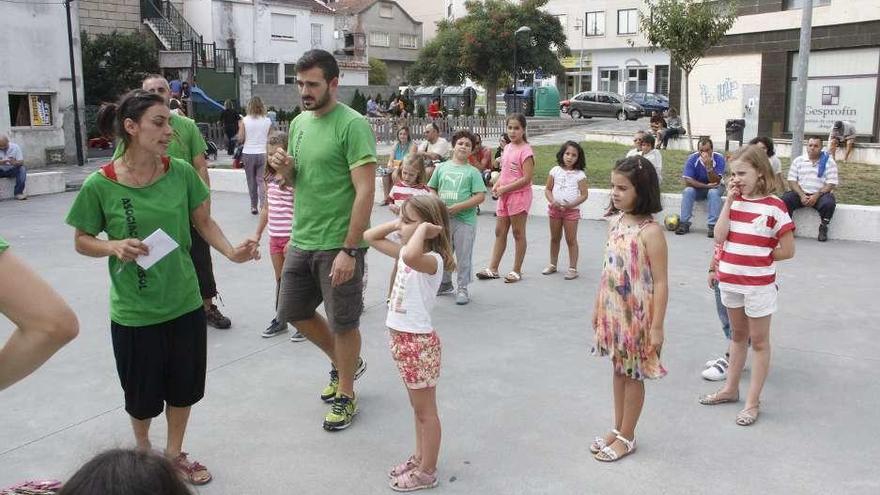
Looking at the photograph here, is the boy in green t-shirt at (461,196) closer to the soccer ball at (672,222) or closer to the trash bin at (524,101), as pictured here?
the soccer ball at (672,222)

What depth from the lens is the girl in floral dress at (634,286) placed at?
11.5 feet

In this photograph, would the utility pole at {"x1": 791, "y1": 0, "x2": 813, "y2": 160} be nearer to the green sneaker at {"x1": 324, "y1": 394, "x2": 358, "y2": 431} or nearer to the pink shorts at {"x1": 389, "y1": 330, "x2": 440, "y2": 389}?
the green sneaker at {"x1": 324, "y1": 394, "x2": 358, "y2": 431}

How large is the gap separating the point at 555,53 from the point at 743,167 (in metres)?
36.8

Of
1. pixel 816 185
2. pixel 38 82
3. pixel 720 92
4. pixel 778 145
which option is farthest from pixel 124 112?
pixel 720 92

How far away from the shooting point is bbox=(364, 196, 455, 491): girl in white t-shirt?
3.31 metres

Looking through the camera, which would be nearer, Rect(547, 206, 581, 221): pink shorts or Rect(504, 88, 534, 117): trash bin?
Rect(547, 206, 581, 221): pink shorts

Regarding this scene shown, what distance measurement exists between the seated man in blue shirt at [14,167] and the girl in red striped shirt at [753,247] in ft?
41.3

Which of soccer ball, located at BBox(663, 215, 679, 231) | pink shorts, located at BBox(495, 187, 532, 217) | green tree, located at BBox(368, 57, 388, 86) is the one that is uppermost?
green tree, located at BBox(368, 57, 388, 86)

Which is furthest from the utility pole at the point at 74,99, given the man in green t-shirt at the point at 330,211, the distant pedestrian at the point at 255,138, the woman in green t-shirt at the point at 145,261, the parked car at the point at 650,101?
the parked car at the point at 650,101

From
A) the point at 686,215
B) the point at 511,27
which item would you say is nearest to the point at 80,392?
the point at 686,215

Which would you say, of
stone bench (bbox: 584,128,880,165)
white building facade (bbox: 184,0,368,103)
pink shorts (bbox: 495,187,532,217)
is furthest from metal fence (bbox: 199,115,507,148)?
pink shorts (bbox: 495,187,532,217)

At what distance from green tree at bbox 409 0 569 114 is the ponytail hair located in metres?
33.6

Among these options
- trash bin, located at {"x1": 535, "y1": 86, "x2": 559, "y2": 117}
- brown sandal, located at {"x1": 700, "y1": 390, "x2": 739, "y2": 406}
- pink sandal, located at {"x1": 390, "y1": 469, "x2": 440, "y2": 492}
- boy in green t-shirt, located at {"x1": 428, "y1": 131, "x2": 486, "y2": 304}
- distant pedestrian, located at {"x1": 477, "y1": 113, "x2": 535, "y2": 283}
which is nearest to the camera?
pink sandal, located at {"x1": 390, "y1": 469, "x2": 440, "y2": 492}

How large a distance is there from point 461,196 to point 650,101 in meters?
35.6
